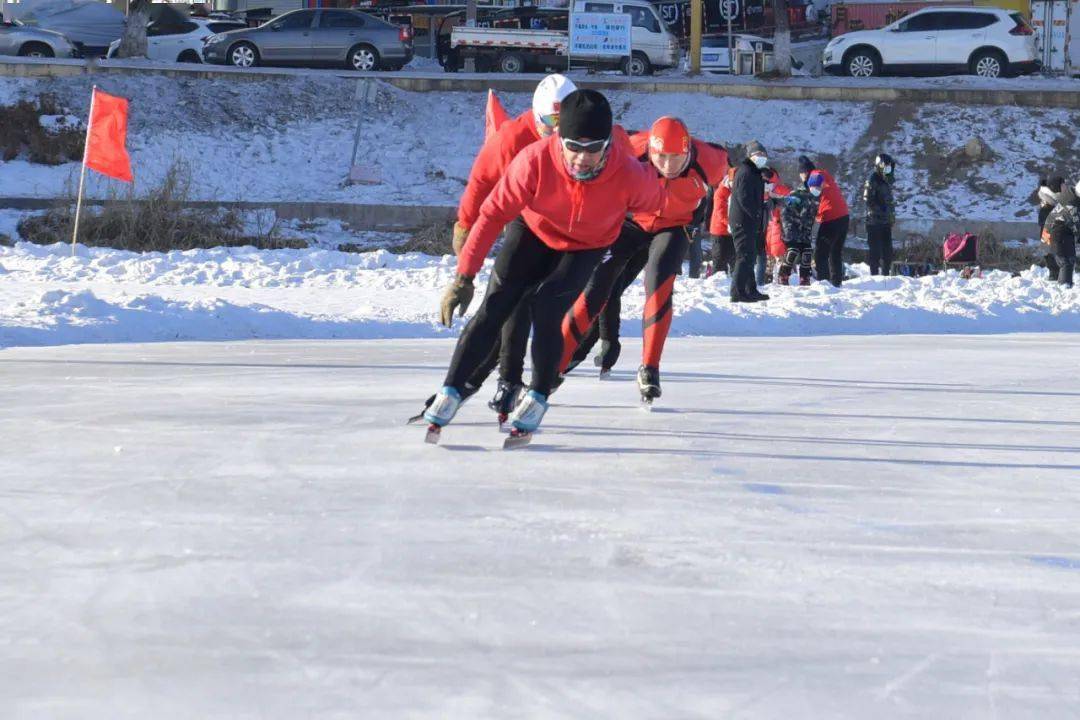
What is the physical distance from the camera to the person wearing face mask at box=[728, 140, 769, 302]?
13.2 m

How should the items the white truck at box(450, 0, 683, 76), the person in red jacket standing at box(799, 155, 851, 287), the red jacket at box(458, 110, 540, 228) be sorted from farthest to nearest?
1. the white truck at box(450, 0, 683, 76)
2. the person in red jacket standing at box(799, 155, 851, 287)
3. the red jacket at box(458, 110, 540, 228)

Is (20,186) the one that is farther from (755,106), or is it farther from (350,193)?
(755,106)

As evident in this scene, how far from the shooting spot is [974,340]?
448 inches

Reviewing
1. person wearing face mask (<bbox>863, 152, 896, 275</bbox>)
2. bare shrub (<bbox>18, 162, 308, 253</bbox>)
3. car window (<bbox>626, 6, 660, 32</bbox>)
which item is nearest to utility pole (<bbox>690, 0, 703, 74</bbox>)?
car window (<bbox>626, 6, 660, 32</bbox>)

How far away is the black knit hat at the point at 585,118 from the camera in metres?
5.68

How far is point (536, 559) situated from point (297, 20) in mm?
27820

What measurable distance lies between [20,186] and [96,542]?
2051cm

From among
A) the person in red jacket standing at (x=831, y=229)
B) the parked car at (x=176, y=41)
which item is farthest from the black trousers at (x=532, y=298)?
the parked car at (x=176, y=41)

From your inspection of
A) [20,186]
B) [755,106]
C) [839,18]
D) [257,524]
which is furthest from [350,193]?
[257,524]

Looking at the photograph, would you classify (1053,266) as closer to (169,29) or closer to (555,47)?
(555,47)

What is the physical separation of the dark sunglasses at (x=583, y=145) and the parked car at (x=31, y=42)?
1071 inches

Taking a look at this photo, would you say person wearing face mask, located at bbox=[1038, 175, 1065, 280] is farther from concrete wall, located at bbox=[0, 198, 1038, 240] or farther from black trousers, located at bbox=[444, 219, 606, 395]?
black trousers, located at bbox=[444, 219, 606, 395]

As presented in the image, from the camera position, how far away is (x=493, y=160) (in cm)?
636

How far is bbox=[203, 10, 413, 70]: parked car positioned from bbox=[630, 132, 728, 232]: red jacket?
2364 cm
